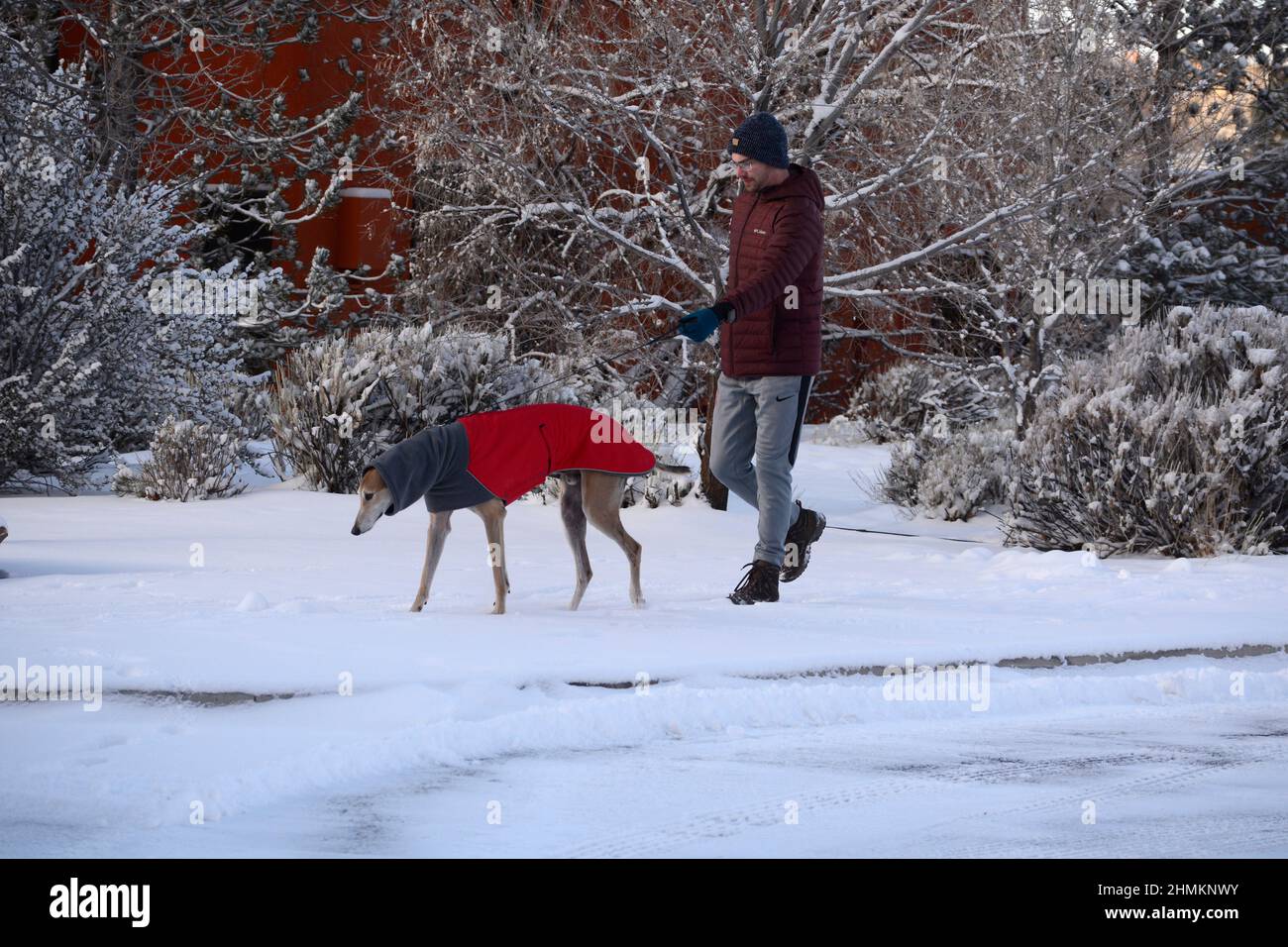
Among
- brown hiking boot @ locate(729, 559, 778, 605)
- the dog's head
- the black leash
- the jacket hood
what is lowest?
the black leash

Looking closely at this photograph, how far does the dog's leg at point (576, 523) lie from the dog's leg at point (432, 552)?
2.31 feet

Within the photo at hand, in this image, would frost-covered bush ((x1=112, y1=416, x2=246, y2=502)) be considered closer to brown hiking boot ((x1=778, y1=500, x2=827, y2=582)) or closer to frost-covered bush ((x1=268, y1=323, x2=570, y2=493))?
frost-covered bush ((x1=268, y1=323, x2=570, y2=493))

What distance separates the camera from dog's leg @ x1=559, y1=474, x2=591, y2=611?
26.8 ft

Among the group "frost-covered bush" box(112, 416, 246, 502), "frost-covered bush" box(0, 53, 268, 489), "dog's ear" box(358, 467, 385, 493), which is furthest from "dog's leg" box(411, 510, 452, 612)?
"frost-covered bush" box(0, 53, 268, 489)

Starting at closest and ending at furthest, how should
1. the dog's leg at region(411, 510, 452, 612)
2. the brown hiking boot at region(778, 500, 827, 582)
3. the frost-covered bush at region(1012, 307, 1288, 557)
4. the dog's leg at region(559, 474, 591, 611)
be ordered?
the dog's leg at region(411, 510, 452, 612)
the dog's leg at region(559, 474, 591, 611)
the brown hiking boot at region(778, 500, 827, 582)
the frost-covered bush at region(1012, 307, 1288, 557)

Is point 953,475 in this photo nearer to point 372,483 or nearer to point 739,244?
point 739,244

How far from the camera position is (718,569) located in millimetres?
9984

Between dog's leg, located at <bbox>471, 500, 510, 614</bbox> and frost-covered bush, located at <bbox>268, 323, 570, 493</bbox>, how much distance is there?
235 inches

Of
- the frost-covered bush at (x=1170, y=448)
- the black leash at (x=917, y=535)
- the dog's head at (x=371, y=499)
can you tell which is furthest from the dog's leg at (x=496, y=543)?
the black leash at (x=917, y=535)

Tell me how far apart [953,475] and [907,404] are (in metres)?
7.35

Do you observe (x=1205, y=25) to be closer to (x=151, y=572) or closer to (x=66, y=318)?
(x=66, y=318)

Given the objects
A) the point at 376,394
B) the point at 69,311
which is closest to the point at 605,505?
the point at 376,394

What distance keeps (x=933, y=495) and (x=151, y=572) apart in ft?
25.2
